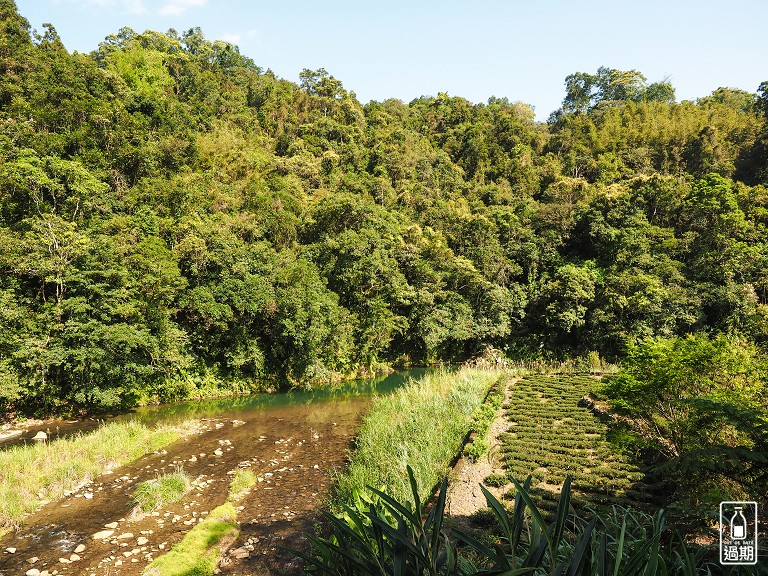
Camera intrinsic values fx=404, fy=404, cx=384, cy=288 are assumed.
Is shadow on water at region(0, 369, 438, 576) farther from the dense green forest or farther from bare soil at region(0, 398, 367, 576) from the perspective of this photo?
the dense green forest

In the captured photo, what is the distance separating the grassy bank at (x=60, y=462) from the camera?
875 cm

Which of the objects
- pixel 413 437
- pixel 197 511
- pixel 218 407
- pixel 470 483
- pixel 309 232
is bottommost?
pixel 218 407

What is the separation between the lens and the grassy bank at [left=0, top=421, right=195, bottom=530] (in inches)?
344

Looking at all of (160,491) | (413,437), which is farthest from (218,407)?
(413,437)

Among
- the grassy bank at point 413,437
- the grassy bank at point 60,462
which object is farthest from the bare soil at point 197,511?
the grassy bank at point 413,437

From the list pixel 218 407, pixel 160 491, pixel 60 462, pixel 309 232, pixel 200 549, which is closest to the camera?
pixel 200 549

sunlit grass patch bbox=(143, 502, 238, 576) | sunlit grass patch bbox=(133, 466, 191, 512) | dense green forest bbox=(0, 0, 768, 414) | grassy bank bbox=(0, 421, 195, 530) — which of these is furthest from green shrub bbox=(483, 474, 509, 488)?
dense green forest bbox=(0, 0, 768, 414)

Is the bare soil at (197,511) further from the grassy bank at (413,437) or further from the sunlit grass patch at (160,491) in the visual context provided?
the grassy bank at (413,437)

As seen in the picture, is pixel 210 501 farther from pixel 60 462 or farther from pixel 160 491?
pixel 60 462

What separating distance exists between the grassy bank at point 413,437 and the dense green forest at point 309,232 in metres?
9.05

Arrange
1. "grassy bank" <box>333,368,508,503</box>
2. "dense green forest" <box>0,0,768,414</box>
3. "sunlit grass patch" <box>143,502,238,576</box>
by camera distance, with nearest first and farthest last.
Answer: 1. "sunlit grass patch" <box>143,502,238,576</box>
2. "grassy bank" <box>333,368,508,503</box>
3. "dense green forest" <box>0,0,768,414</box>

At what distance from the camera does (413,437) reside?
11.1 m

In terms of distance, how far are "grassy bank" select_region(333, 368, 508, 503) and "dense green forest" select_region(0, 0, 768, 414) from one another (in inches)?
356

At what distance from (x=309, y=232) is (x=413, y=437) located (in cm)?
2198
